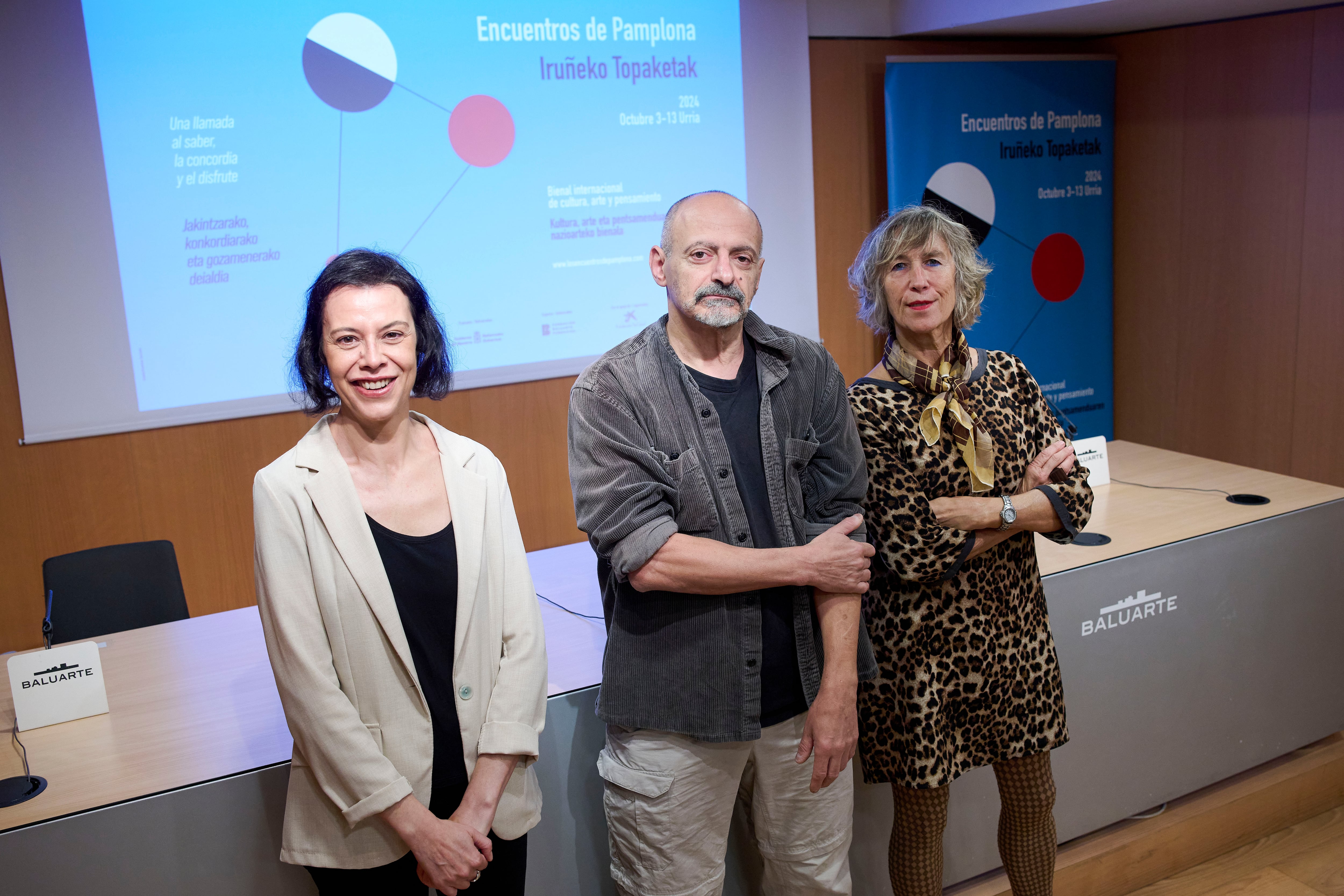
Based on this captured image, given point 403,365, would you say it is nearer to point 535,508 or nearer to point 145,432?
point 145,432

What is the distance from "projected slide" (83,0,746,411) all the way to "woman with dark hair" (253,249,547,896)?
246 centimetres

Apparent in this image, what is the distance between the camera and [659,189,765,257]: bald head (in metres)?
1.58

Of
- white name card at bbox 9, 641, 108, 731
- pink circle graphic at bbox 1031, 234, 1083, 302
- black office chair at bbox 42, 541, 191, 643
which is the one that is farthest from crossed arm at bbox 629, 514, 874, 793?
pink circle graphic at bbox 1031, 234, 1083, 302

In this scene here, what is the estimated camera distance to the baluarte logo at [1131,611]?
7.80 ft

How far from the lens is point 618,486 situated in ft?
4.97

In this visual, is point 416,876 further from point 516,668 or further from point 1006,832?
point 1006,832

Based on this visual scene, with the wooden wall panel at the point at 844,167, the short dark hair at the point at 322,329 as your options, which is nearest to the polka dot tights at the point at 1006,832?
the short dark hair at the point at 322,329

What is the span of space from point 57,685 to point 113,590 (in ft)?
3.00

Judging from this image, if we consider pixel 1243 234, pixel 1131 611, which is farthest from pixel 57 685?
pixel 1243 234

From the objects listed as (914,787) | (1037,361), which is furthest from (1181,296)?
(914,787)

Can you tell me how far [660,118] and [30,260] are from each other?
2497mm

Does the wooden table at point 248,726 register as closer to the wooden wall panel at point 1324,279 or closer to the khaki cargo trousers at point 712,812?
the khaki cargo trousers at point 712,812

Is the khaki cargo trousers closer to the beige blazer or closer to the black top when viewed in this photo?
the beige blazer

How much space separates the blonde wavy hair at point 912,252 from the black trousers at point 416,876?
1126 millimetres
